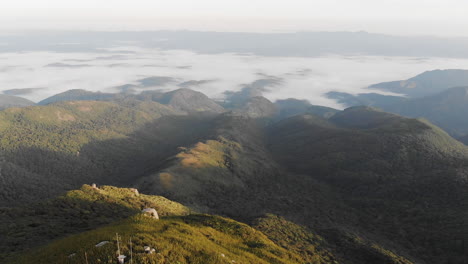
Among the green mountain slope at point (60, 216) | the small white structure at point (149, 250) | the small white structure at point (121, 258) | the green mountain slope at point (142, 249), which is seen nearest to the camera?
the small white structure at point (121, 258)

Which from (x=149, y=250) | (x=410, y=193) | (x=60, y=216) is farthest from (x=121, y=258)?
(x=410, y=193)

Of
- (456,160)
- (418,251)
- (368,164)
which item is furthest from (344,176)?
(418,251)

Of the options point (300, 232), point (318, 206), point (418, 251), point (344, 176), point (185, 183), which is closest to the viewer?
point (300, 232)

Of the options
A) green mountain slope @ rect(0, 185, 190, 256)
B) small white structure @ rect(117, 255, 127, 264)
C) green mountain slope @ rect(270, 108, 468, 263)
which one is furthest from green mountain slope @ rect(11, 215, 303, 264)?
green mountain slope @ rect(270, 108, 468, 263)

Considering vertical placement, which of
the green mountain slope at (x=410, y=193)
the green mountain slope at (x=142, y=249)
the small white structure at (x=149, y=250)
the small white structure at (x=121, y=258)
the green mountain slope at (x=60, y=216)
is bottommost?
the green mountain slope at (x=410, y=193)

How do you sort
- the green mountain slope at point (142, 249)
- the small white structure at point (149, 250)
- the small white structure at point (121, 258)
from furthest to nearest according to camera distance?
the small white structure at point (149, 250) < the green mountain slope at point (142, 249) < the small white structure at point (121, 258)

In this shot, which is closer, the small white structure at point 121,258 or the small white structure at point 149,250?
the small white structure at point 121,258

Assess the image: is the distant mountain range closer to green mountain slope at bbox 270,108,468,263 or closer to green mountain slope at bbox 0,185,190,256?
green mountain slope at bbox 0,185,190,256

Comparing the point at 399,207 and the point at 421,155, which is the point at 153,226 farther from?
the point at 421,155

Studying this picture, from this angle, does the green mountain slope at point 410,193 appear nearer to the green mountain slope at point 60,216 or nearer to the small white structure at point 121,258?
the green mountain slope at point 60,216

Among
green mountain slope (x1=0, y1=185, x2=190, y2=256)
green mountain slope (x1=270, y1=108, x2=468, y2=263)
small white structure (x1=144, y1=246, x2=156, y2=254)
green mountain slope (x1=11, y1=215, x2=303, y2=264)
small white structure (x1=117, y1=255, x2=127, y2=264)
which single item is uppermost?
small white structure (x1=117, y1=255, x2=127, y2=264)

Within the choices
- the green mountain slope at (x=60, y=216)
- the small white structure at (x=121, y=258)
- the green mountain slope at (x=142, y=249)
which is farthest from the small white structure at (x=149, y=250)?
the green mountain slope at (x=60, y=216)
